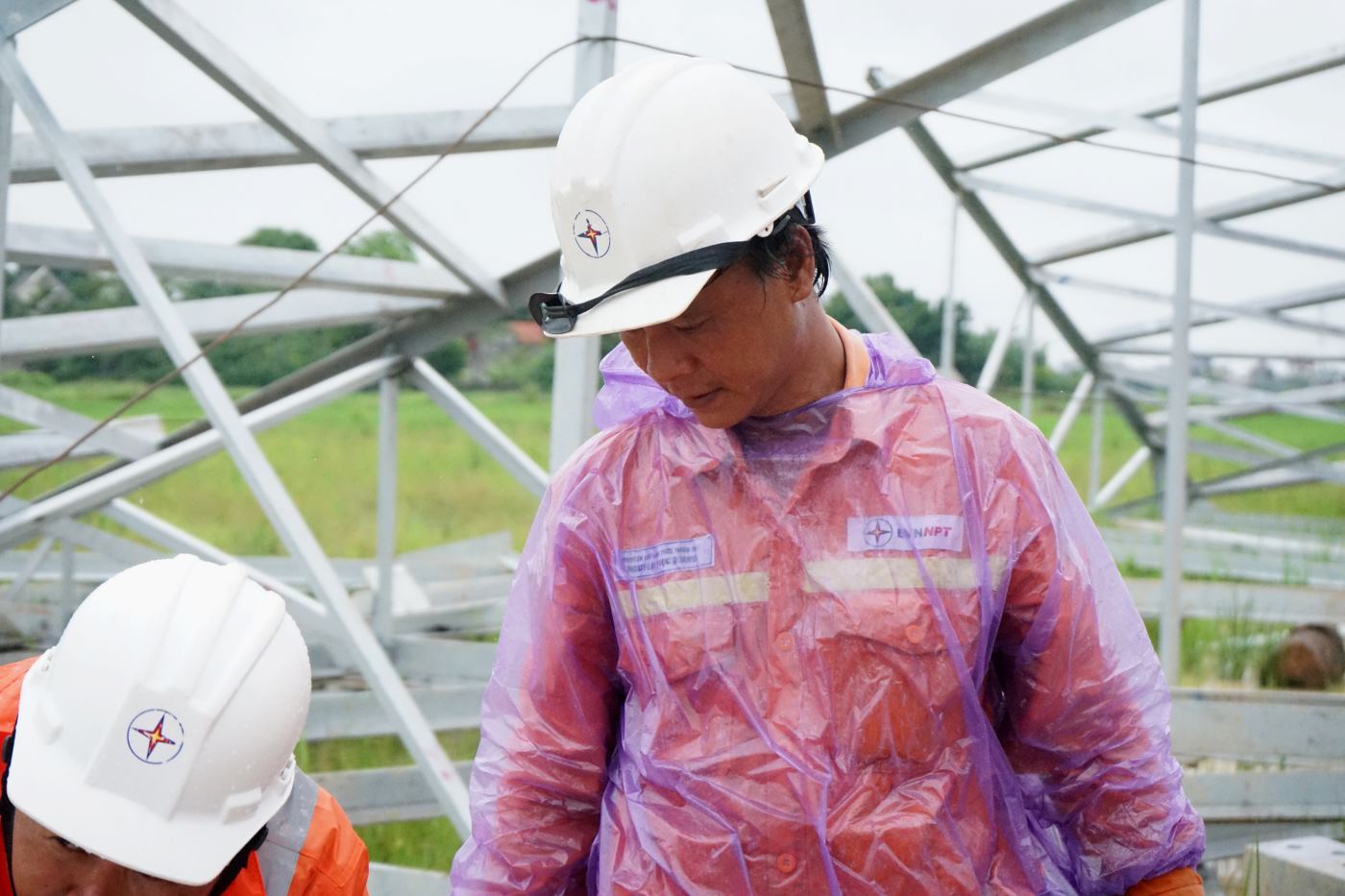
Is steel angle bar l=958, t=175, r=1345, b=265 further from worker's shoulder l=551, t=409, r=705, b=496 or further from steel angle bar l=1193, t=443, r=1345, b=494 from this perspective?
worker's shoulder l=551, t=409, r=705, b=496

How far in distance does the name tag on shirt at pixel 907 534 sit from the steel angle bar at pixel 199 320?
10.8 ft

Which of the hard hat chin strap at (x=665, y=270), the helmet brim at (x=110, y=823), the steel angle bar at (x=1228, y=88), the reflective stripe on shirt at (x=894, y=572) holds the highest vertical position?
the steel angle bar at (x=1228, y=88)

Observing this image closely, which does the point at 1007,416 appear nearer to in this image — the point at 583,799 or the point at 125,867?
the point at 583,799

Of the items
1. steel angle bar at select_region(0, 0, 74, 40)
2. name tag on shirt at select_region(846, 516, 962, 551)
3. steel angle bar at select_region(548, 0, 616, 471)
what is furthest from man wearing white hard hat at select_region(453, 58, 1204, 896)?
→ steel angle bar at select_region(0, 0, 74, 40)

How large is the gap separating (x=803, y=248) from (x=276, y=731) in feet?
3.23

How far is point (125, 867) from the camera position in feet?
5.93

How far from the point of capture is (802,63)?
139 inches

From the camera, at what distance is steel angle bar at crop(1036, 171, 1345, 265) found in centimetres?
488

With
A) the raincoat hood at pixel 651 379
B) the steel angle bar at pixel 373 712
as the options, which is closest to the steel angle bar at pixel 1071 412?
the steel angle bar at pixel 373 712

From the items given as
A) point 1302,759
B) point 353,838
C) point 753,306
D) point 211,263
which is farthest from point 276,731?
point 1302,759

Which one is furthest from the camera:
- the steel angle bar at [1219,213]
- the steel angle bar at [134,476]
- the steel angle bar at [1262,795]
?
the steel angle bar at [1219,213]

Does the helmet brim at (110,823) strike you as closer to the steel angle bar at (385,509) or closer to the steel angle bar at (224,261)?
the steel angle bar at (224,261)

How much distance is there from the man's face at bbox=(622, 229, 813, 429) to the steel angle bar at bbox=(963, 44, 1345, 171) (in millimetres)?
3171

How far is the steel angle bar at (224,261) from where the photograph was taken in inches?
168
